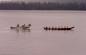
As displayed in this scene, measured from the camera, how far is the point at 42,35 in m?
3.07

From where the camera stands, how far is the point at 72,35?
10.1 feet

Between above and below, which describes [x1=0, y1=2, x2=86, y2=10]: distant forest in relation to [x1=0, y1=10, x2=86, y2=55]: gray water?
above

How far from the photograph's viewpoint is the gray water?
10.0 ft

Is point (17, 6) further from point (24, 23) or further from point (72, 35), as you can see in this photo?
point (72, 35)

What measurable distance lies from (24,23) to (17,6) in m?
0.08

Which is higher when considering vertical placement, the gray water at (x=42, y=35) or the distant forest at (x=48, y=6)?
the distant forest at (x=48, y=6)

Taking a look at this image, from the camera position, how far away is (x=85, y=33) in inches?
121

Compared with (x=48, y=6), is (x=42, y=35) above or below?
below

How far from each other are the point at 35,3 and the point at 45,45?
20 cm

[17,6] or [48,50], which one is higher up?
[17,6]

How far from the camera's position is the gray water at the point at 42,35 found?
121 inches

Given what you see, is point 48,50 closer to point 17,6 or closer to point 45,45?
point 45,45

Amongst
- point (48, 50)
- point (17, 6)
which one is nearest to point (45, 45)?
point (48, 50)

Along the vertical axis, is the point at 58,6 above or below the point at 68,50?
above
